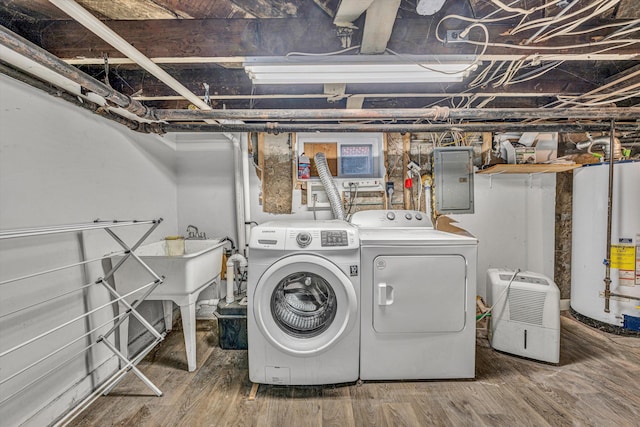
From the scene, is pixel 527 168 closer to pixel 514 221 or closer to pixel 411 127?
pixel 514 221

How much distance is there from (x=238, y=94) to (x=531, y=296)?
2582 millimetres

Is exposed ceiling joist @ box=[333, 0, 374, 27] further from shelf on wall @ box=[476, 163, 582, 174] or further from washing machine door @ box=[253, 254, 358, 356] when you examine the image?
shelf on wall @ box=[476, 163, 582, 174]

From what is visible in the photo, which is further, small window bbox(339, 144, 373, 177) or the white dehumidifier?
small window bbox(339, 144, 373, 177)

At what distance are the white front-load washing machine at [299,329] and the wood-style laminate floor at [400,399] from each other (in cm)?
15

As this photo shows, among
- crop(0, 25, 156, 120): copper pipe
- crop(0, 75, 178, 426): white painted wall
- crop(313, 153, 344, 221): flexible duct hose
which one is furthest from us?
crop(313, 153, 344, 221): flexible duct hose

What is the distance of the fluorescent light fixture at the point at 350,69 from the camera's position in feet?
4.49

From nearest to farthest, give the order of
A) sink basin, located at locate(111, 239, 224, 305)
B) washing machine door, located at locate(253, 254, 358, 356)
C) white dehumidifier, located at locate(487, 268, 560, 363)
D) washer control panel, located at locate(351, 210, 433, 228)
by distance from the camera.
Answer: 1. washing machine door, located at locate(253, 254, 358, 356)
2. sink basin, located at locate(111, 239, 224, 305)
3. white dehumidifier, located at locate(487, 268, 560, 363)
4. washer control panel, located at locate(351, 210, 433, 228)

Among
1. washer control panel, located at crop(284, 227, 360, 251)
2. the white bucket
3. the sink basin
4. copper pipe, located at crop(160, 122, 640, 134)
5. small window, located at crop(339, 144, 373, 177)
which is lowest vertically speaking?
the sink basin

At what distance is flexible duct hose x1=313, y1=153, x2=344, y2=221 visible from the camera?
8.78ft

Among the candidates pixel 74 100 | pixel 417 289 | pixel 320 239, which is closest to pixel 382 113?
pixel 320 239

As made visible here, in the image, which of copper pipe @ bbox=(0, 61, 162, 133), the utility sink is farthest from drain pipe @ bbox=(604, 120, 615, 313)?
copper pipe @ bbox=(0, 61, 162, 133)

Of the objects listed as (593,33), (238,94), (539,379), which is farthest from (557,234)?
(238,94)

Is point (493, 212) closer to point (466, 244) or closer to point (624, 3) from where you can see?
point (466, 244)

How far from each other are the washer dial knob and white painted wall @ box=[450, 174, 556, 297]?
1.89 metres
